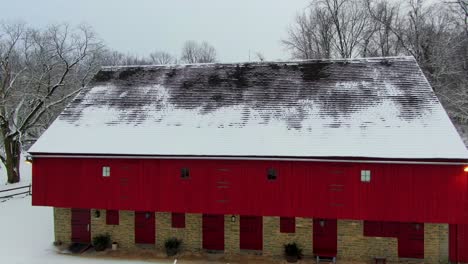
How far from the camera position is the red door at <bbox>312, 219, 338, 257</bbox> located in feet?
52.4

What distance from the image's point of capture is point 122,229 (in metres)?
17.4

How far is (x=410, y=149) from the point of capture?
584 inches

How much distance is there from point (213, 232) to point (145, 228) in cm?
282

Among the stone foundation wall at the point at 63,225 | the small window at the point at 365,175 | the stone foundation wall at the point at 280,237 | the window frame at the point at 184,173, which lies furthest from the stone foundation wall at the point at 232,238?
the stone foundation wall at the point at 63,225

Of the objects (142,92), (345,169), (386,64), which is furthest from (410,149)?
(142,92)

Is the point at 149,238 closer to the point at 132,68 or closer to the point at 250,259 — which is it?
the point at 250,259

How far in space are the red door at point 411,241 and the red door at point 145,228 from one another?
9564 mm

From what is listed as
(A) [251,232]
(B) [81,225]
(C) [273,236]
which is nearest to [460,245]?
(C) [273,236]

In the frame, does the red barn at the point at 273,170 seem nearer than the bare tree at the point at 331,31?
Yes

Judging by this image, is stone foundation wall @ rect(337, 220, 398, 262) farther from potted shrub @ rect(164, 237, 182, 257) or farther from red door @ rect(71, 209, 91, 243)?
red door @ rect(71, 209, 91, 243)

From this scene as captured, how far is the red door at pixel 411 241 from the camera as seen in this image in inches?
611

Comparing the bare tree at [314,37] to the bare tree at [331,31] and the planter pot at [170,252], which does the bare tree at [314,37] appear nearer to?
the bare tree at [331,31]

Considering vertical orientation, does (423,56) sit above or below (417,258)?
above

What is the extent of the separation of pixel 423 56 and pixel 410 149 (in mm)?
23353
